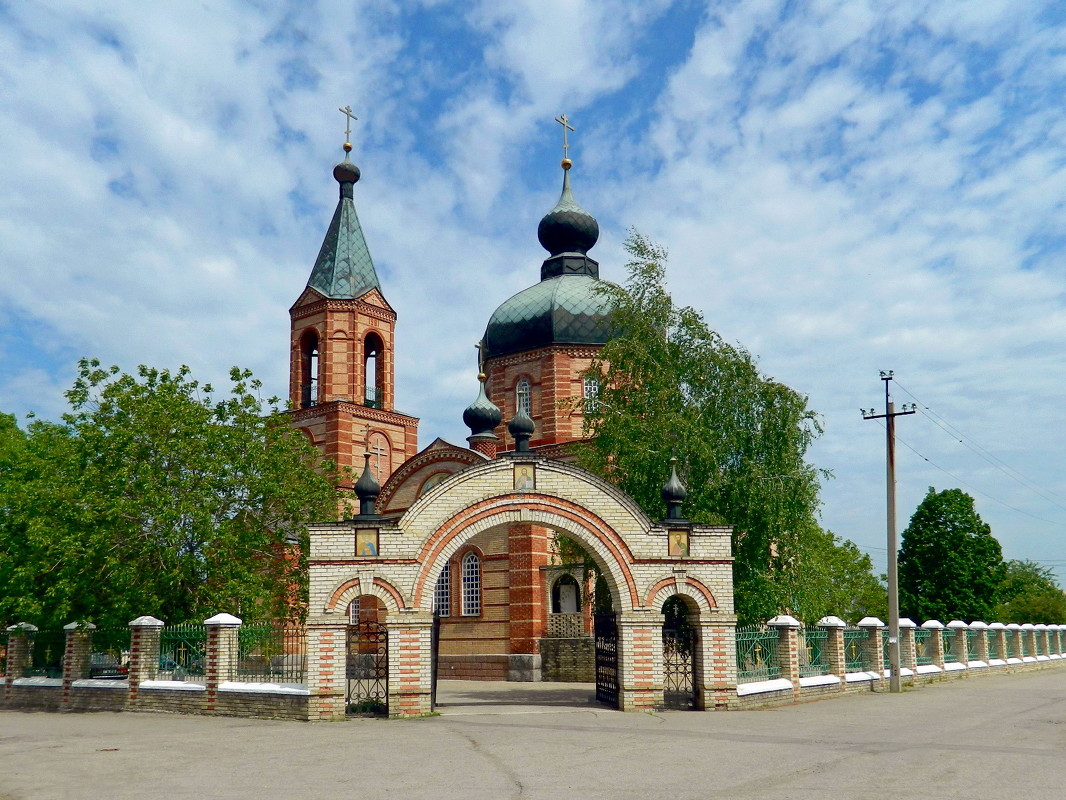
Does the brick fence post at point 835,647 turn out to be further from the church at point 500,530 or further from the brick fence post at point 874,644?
the church at point 500,530

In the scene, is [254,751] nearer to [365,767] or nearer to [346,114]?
[365,767]

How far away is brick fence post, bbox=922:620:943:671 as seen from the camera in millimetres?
24656

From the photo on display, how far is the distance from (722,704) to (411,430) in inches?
758

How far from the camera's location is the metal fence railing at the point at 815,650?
18.3m

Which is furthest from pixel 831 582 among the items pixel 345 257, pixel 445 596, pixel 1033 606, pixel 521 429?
pixel 1033 606

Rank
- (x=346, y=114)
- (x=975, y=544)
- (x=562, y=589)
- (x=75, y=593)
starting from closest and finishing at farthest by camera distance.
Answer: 1. (x=75, y=593)
2. (x=562, y=589)
3. (x=346, y=114)
4. (x=975, y=544)

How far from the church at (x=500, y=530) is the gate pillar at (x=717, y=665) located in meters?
0.02

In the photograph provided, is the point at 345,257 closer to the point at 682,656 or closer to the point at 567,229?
the point at 567,229

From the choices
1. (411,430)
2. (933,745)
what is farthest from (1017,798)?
(411,430)

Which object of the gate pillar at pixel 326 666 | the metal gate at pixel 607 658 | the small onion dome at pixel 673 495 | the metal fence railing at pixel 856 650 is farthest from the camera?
the metal fence railing at pixel 856 650

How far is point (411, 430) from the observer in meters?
33.0

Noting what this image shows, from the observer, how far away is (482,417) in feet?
98.3

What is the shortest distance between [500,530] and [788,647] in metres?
11.1

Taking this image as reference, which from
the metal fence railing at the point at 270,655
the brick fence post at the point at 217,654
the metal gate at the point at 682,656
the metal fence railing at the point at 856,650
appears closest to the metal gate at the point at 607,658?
the metal gate at the point at 682,656
